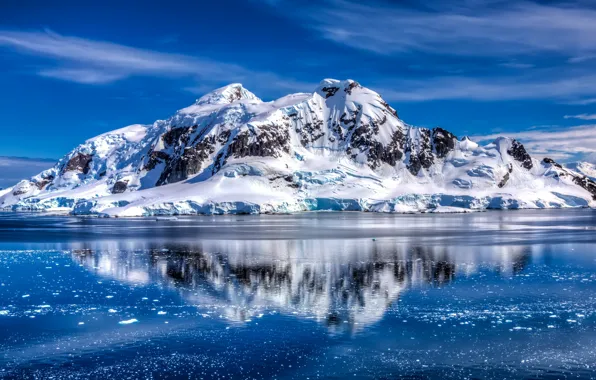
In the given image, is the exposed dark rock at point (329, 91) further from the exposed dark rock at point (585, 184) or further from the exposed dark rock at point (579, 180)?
the exposed dark rock at point (585, 184)

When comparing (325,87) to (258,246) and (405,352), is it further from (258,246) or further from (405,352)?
(405,352)

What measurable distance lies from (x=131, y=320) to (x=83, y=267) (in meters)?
16.0

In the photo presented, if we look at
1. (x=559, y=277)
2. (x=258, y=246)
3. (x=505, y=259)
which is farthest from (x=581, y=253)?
(x=258, y=246)

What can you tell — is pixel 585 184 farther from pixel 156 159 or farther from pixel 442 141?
pixel 156 159

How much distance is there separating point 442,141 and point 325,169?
4296 cm

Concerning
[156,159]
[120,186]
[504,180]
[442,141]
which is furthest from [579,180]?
[120,186]

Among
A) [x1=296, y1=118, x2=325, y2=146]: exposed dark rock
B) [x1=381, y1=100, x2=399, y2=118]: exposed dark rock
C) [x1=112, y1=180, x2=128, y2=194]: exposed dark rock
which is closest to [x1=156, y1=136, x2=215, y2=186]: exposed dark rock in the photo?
[x1=112, y1=180, x2=128, y2=194]: exposed dark rock

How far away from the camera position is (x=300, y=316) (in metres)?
21.6

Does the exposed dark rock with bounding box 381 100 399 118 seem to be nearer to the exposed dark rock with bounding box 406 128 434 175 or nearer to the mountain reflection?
the exposed dark rock with bounding box 406 128 434 175

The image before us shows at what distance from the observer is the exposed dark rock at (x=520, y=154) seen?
173 metres

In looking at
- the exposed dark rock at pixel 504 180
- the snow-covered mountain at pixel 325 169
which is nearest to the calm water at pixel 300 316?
the snow-covered mountain at pixel 325 169

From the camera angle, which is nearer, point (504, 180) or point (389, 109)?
point (504, 180)

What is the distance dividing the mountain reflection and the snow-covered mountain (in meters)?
81.3

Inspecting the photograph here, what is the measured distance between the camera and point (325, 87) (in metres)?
194
